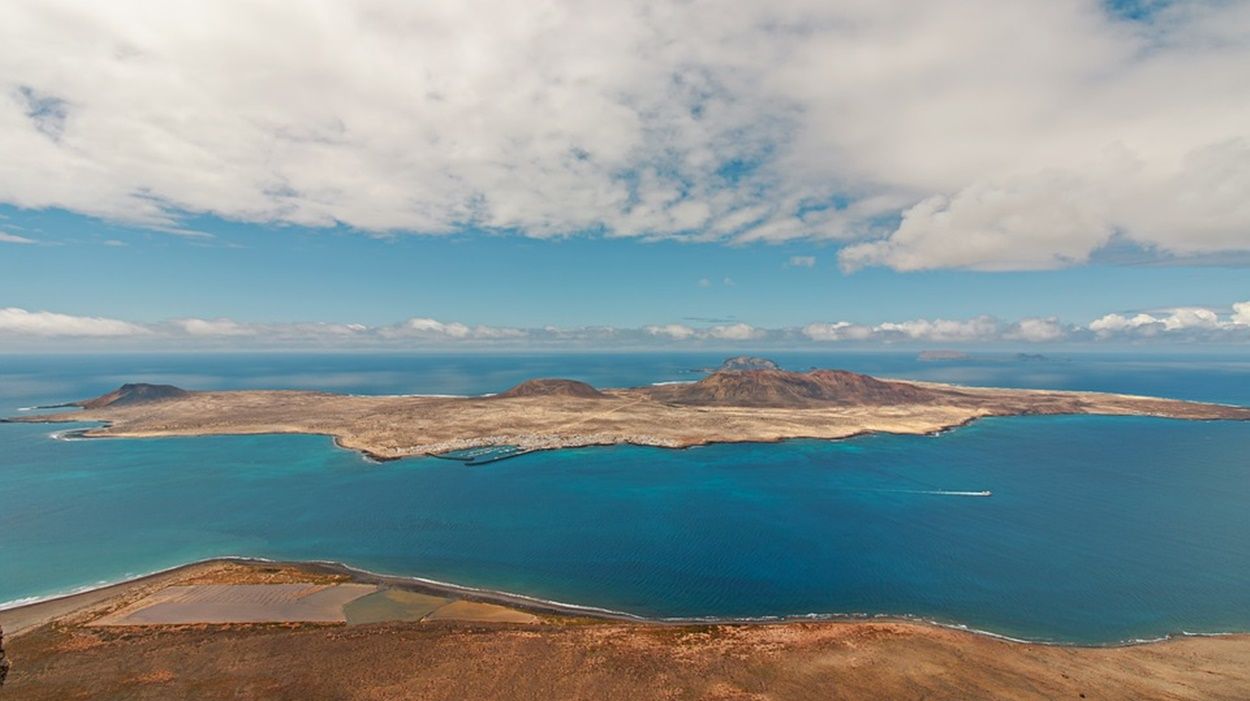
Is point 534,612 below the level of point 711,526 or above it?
below

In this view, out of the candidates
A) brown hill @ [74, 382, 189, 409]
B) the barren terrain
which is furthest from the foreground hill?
brown hill @ [74, 382, 189, 409]

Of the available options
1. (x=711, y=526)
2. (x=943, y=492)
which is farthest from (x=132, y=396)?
(x=943, y=492)

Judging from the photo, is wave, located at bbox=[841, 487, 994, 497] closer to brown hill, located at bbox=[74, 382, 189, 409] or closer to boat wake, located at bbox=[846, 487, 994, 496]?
boat wake, located at bbox=[846, 487, 994, 496]

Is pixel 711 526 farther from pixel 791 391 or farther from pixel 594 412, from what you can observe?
pixel 791 391

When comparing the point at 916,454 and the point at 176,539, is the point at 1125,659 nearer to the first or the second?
the point at 916,454

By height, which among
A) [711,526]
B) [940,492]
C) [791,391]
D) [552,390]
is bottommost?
[711,526]

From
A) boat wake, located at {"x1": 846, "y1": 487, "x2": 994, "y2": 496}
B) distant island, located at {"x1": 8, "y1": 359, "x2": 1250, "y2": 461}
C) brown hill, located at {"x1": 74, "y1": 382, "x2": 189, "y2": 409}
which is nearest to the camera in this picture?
boat wake, located at {"x1": 846, "y1": 487, "x2": 994, "y2": 496}

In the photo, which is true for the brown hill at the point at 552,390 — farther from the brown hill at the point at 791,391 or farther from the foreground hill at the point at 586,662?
the foreground hill at the point at 586,662

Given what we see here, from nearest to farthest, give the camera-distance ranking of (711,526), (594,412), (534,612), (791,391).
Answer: (534,612)
(711,526)
(594,412)
(791,391)
